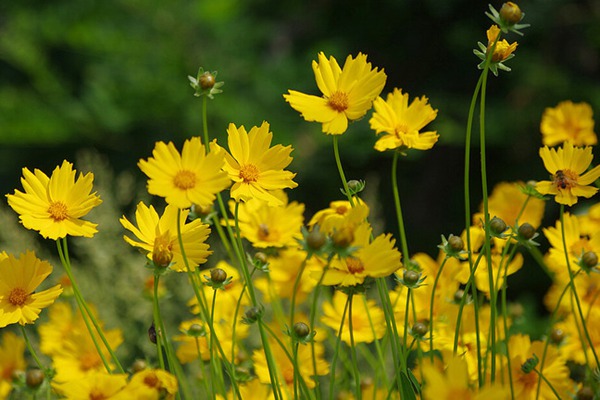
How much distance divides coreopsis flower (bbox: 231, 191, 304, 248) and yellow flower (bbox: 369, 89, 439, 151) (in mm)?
130

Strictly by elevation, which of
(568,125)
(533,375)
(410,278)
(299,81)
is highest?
(299,81)

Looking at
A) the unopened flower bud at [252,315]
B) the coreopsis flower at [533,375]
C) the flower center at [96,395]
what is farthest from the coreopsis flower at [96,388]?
the coreopsis flower at [533,375]

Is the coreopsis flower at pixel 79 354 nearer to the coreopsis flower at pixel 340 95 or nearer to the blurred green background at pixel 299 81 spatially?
the coreopsis flower at pixel 340 95

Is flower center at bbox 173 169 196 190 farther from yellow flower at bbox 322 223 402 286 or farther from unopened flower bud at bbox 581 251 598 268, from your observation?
unopened flower bud at bbox 581 251 598 268

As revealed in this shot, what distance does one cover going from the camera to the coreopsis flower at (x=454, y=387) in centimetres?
38

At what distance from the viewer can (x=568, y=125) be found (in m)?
0.73

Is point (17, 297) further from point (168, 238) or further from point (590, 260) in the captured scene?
point (590, 260)

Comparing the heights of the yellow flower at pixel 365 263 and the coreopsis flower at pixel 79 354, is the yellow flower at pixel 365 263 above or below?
above

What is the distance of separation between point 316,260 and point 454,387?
0.27 m

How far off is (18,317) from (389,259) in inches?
9.7

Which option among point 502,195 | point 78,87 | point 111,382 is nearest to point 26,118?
point 78,87

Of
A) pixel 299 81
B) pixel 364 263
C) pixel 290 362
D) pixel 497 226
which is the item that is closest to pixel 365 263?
pixel 364 263

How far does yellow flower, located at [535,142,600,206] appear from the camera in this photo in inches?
21.8

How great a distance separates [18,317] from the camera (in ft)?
1.65
